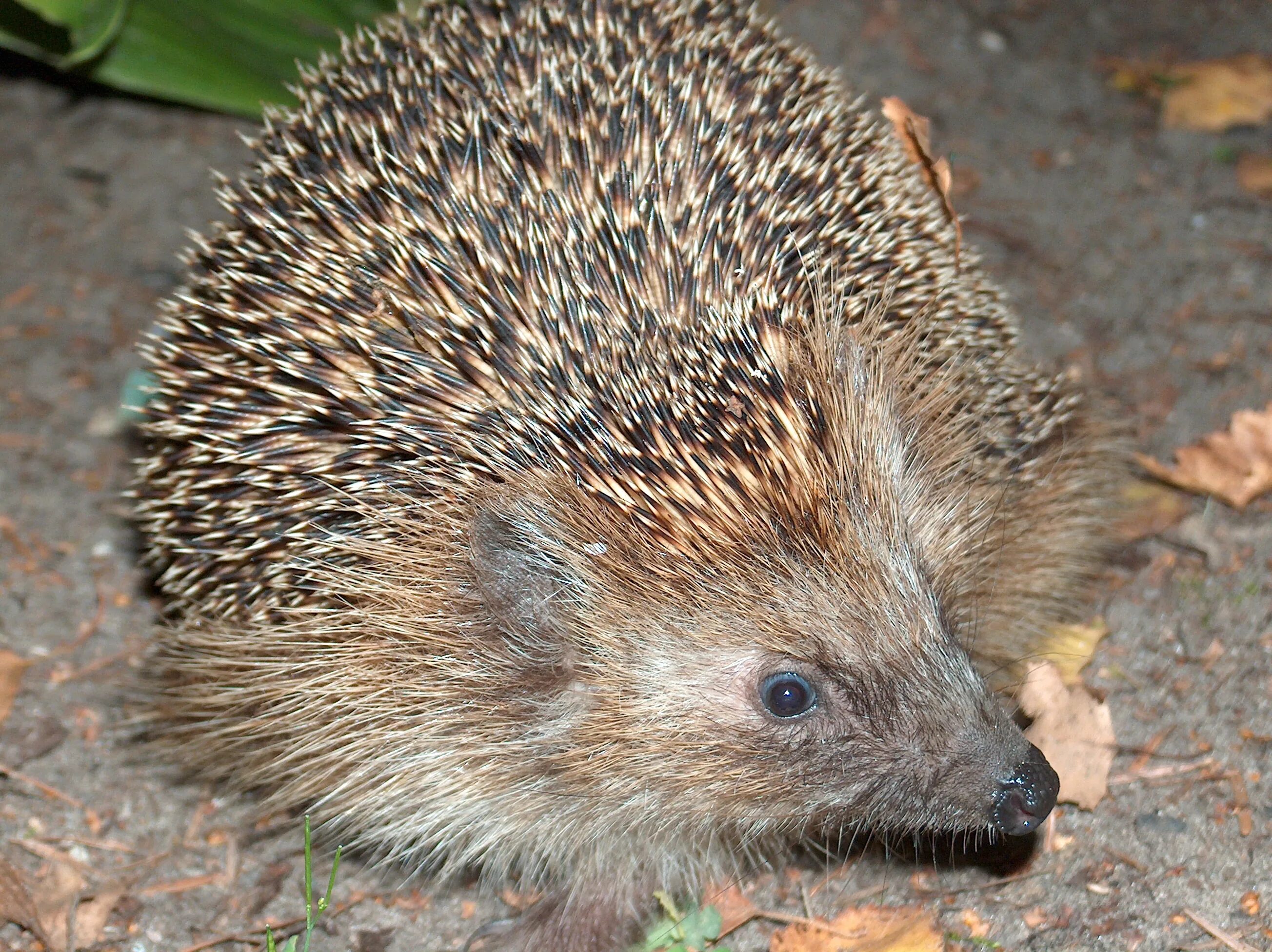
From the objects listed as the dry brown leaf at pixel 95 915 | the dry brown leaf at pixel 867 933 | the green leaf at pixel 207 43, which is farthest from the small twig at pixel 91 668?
the green leaf at pixel 207 43

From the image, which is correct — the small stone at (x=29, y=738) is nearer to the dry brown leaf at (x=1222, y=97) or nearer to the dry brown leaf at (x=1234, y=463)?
the dry brown leaf at (x=1234, y=463)

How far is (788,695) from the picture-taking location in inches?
121

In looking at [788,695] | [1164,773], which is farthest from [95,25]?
[1164,773]

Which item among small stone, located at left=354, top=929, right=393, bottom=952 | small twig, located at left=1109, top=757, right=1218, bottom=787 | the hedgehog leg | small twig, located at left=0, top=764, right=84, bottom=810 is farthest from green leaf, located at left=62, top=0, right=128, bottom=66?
small twig, located at left=1109, top=757, right=1218, bottom=787

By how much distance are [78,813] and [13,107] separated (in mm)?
3787

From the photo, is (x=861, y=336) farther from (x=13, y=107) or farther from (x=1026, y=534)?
(x=13, y=107)

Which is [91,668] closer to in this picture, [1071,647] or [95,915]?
[95,915]

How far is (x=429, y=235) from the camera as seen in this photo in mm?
3445

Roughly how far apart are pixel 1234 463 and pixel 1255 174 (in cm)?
195

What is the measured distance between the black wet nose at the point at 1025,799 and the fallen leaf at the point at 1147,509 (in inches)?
62.7

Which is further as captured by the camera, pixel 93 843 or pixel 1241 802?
pixel 93 843

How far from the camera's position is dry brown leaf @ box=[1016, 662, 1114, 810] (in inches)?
143

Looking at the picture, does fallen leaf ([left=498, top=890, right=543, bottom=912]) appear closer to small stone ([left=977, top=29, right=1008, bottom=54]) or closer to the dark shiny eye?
the dark shiny eye

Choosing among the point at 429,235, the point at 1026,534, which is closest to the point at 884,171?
the point at 1026,534
